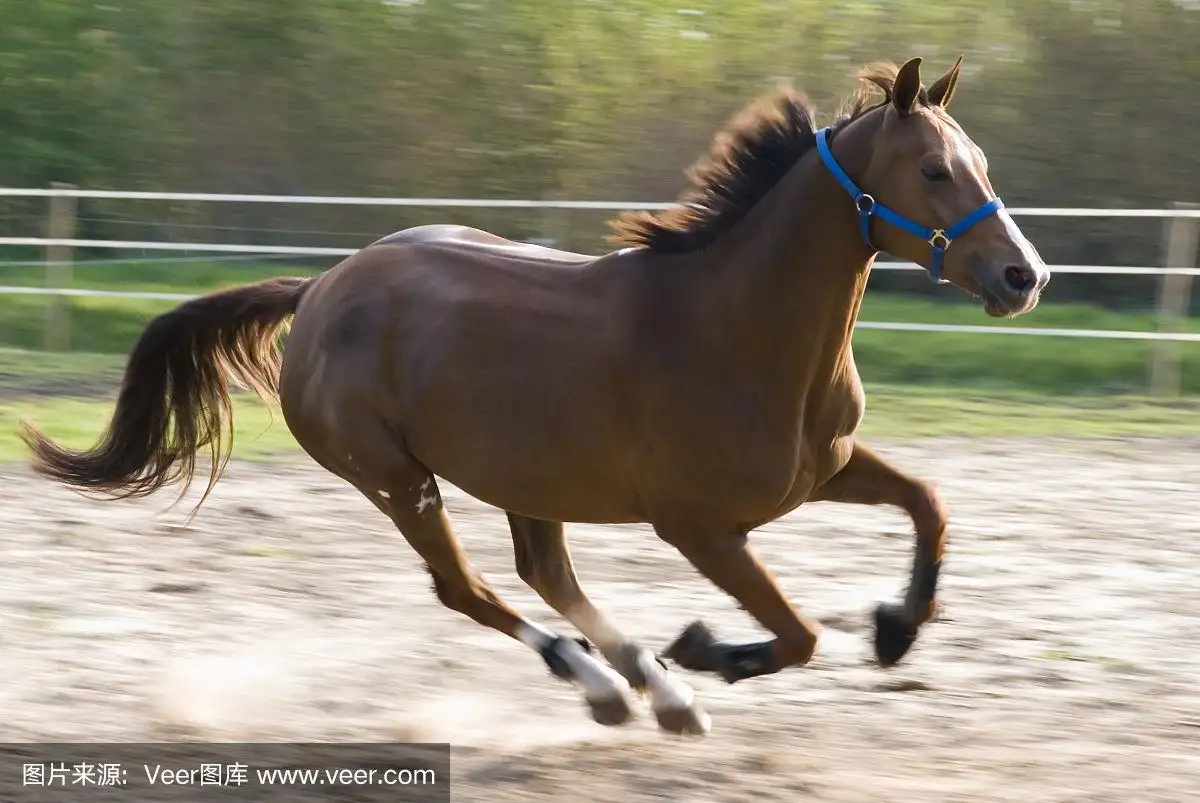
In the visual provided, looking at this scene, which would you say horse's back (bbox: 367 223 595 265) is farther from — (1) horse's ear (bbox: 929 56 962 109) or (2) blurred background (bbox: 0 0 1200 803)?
(2) blurred background (bbox: 0 0 1200 803)

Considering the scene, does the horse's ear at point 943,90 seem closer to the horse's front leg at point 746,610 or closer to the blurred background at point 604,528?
the horse's front leg at point 746,610

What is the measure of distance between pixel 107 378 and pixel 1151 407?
6.77m

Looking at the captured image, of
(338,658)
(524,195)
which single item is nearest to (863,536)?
(338,658)

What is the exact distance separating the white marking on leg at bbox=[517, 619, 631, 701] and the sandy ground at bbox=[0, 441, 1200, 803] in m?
0.12

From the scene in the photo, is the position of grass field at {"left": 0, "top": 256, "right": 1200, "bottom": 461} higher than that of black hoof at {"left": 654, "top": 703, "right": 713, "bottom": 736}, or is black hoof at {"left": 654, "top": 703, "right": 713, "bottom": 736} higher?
black hoof at {"left": 654, "top": 703, "right": 713, "bottom": 736}

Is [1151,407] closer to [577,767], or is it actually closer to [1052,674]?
[1052,674]

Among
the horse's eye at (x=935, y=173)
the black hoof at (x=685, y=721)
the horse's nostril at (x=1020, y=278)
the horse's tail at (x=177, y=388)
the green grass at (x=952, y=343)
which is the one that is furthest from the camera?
the green grass at (x=952, y=343)

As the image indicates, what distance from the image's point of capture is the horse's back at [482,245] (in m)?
4.21

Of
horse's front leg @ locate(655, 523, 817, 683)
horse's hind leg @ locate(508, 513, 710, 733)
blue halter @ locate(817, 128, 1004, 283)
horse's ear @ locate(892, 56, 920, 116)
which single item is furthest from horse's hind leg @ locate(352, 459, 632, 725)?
horse's ear @ locate(892, 56, 920, 116)

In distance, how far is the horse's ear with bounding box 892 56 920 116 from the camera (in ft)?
11.2

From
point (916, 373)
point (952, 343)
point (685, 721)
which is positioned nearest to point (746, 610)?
point (685, 721)

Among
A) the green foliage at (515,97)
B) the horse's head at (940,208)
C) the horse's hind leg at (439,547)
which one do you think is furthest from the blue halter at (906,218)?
the green foliage at (515,97)

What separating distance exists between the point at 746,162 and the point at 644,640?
1647 millimetres

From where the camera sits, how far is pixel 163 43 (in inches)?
626
